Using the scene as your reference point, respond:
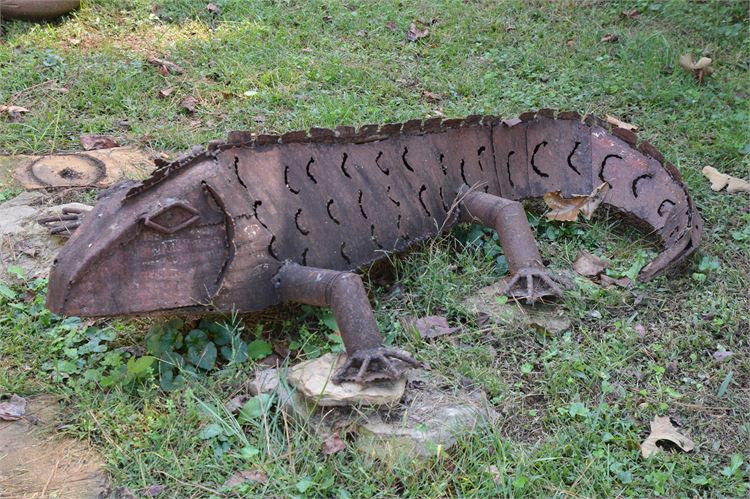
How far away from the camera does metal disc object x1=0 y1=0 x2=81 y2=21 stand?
23.3ft

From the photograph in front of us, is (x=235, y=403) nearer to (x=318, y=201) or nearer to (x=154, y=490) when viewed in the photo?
(x=154, y=490)

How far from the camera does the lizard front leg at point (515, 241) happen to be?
430 cm

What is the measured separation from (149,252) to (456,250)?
1944 millimetres

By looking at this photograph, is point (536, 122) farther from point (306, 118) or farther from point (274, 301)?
point (274, 301)

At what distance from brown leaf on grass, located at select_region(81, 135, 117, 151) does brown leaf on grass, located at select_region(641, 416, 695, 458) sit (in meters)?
4.19

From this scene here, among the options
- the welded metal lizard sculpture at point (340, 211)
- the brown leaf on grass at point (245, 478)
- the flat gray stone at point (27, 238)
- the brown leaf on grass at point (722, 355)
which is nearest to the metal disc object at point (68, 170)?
the flat gray stone at point (27, 238)

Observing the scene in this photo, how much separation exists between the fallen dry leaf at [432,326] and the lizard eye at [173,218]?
1239 mm

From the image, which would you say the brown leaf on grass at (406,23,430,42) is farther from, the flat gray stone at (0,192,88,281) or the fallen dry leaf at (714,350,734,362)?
the fallen dry leaf at (714,350,734,362)

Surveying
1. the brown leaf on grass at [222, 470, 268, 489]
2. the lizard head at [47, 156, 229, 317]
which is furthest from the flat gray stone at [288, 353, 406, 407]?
the lizard head at [47, 156, 229, 317]

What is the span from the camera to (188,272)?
145 inches

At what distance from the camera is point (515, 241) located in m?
4.50

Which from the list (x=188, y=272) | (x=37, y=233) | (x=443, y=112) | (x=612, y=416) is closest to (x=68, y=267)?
(x=188, y=272)

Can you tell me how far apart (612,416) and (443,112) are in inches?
128

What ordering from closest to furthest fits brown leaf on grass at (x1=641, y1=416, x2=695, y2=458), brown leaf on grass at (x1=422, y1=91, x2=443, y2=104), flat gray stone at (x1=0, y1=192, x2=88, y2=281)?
1. brown leaf on grass at (x1=641, y1=416, x2=695, y2=458)
2. flat gray stone at (x1=0, y1=192, x2=88, y2=281)
3. brown leaf on grass at (x1=422, y1=91, x2=443, y2=104)
